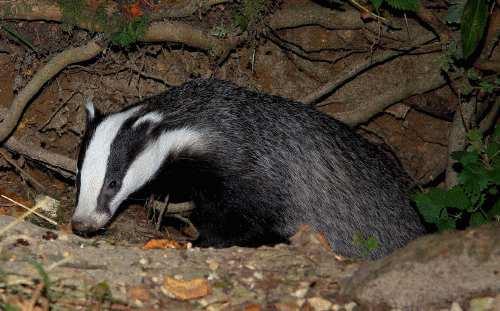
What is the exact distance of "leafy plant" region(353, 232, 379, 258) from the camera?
4.17m

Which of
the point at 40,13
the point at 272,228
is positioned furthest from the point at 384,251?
the point at 40,13

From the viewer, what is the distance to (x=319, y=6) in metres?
5.32

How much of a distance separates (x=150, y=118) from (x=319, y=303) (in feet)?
5.50

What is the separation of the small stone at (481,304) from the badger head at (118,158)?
6.26ft

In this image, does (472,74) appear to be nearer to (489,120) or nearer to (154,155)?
(489,120)

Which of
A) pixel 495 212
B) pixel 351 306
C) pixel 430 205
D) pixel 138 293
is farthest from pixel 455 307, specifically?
pixel 495 212

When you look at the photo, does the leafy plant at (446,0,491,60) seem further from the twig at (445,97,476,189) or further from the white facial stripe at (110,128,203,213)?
the white facial stripe at (110,128,203,213)

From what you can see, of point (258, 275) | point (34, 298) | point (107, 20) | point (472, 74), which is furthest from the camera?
point (472, 74)

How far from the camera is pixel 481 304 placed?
8.82 feet

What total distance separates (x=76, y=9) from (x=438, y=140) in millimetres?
2953

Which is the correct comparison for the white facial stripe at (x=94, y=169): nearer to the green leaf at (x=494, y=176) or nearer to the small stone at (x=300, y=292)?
the small stone at (x=300, y=292)

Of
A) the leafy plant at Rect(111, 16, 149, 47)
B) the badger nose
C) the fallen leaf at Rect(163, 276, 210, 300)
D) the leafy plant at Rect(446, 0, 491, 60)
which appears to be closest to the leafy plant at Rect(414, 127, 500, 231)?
the leafy plant at Rect(446, 0, 491, 60)

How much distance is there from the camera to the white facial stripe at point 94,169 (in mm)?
3926

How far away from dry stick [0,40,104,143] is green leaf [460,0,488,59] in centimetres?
230
